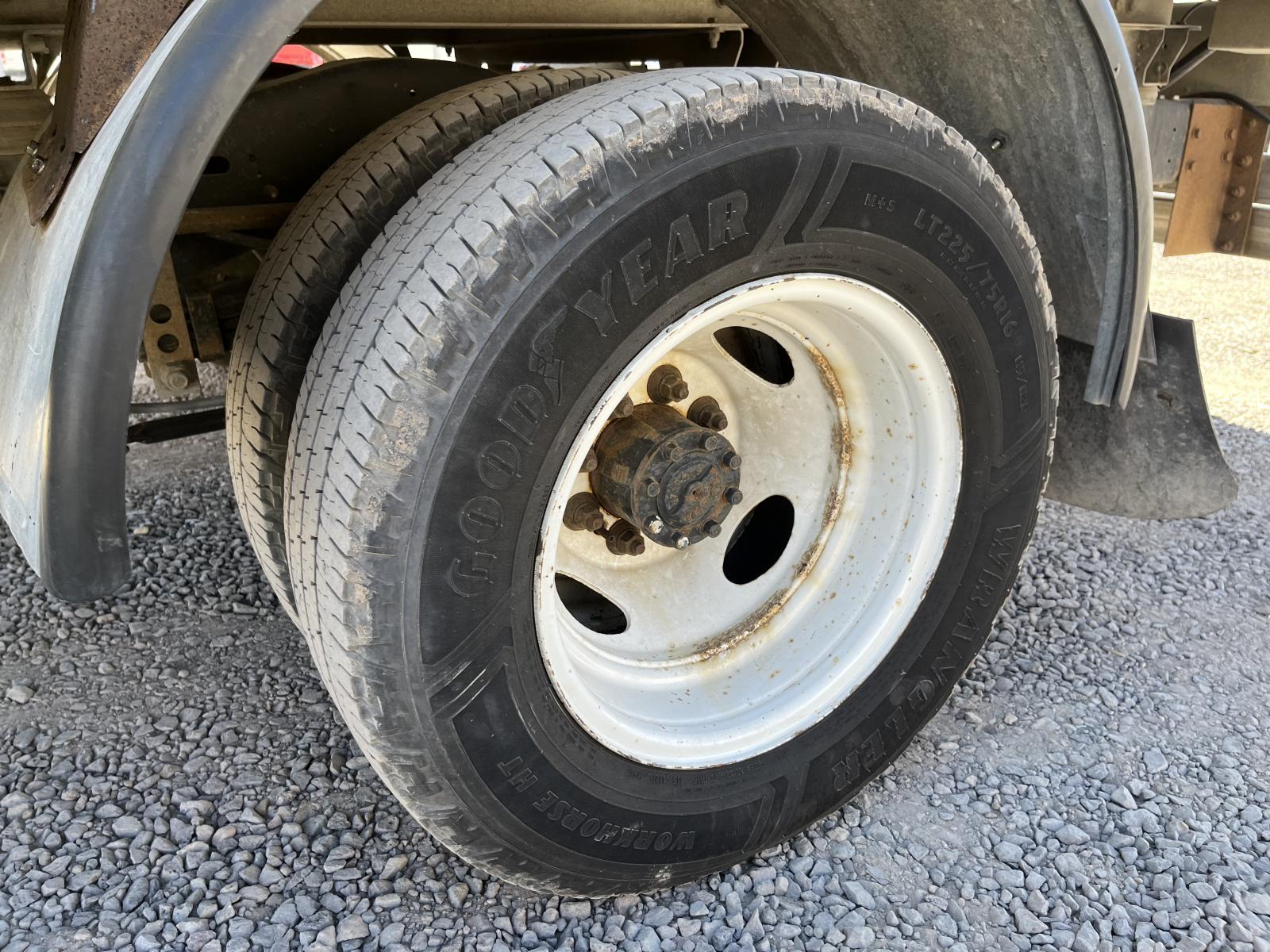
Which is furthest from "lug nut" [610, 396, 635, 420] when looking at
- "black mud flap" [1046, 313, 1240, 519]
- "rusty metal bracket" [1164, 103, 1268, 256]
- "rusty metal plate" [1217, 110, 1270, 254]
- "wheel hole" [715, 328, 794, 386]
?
"rusty metal plate" [1217, 110, 1270, 254]

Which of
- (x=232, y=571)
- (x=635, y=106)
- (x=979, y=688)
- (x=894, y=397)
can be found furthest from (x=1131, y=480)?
(x=232, y=571)

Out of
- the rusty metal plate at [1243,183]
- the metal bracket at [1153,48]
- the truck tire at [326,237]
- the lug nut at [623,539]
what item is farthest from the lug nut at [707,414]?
the rusty metal plate at [1243,183]

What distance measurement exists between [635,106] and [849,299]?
47 centimetres

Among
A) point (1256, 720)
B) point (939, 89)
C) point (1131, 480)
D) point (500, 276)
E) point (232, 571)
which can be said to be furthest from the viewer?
point (232, 571)

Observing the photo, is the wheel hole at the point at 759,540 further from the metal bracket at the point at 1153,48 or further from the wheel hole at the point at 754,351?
the metal bracket at the point at 1153,48

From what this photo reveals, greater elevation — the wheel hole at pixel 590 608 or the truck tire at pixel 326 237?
the truck tire at pixel 326 237

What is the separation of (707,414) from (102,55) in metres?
1.11

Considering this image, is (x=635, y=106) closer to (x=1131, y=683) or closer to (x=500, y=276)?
(x=500, y=276)

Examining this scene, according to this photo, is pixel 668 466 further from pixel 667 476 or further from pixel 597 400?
pixel 597 400

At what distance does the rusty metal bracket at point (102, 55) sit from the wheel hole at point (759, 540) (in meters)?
1.27

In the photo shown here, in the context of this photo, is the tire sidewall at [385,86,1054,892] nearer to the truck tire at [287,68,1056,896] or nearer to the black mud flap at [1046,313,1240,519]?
the truck tire at [287,68,1056,896]

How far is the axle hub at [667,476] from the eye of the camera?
1.67 meters

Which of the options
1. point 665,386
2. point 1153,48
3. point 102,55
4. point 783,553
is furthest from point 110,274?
point 1153,48

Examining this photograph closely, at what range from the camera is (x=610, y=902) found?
171cm
